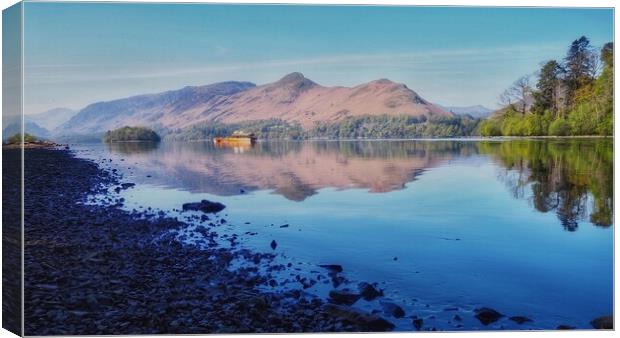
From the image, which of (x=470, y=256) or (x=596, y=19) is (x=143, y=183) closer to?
(x=470, y=256)

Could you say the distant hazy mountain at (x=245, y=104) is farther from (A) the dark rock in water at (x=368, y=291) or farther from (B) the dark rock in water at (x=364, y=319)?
(B) the dark rock in water at (x=364, y=319)

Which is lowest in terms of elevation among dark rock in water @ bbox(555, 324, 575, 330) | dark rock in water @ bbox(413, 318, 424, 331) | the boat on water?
dark rock in water @ bbox(555, 324, 575, 330)

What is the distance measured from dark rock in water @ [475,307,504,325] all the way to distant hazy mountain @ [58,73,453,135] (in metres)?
2.23

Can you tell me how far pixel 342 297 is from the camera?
7.18m

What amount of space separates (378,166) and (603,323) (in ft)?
9.15

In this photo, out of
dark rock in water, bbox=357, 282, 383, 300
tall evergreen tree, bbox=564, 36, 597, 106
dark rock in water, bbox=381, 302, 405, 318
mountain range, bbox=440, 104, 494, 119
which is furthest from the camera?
mountain range, bbox=440, 104, 494, 119

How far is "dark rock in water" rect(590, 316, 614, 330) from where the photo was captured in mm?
7316

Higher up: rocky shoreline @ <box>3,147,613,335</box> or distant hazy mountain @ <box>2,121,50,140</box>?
distant hazy mountain @ <box>2,121,50,140</box>

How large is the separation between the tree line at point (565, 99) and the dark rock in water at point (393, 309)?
7.94ft

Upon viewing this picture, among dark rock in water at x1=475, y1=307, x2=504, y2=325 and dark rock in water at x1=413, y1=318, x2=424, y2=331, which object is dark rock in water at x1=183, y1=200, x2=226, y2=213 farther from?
dark rock in water at x1=475, y1=307, x2=504, y2=325

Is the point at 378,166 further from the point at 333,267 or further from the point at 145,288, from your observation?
the point at 145,288

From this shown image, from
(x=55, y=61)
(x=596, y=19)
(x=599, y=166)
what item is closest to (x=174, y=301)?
(x=55, y=61)

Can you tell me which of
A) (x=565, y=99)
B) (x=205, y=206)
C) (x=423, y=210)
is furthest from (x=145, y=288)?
(x=565, y=99)

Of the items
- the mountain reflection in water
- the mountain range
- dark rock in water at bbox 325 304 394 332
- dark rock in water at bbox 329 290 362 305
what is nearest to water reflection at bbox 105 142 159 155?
the mountain reflection in water
